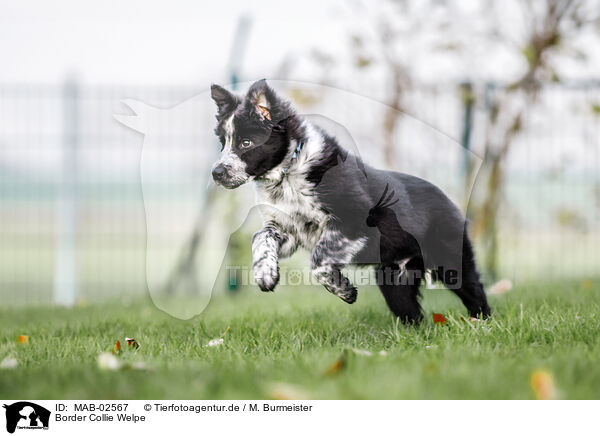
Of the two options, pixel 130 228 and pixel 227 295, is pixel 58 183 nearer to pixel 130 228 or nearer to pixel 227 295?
pixel 130 228

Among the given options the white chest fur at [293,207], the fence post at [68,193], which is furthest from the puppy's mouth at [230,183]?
the fence post at [68,193]

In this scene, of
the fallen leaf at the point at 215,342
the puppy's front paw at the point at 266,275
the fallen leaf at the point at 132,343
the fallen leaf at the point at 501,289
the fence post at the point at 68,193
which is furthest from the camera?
the fence post at the point at 68,193

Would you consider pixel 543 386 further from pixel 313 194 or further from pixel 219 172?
pixel 219 172

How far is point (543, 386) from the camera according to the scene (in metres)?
2.09

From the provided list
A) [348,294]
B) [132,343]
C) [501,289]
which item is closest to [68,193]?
[132,343]

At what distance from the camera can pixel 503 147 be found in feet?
20.5

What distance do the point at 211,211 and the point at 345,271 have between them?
1.21 meters

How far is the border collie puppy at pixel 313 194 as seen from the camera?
222 centimetres

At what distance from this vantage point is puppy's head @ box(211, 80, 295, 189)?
2.18m

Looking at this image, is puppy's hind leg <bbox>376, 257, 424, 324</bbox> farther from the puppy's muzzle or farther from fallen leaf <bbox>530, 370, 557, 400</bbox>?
the puppy's muzzle

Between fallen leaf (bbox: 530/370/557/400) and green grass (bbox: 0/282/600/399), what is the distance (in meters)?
0.03
